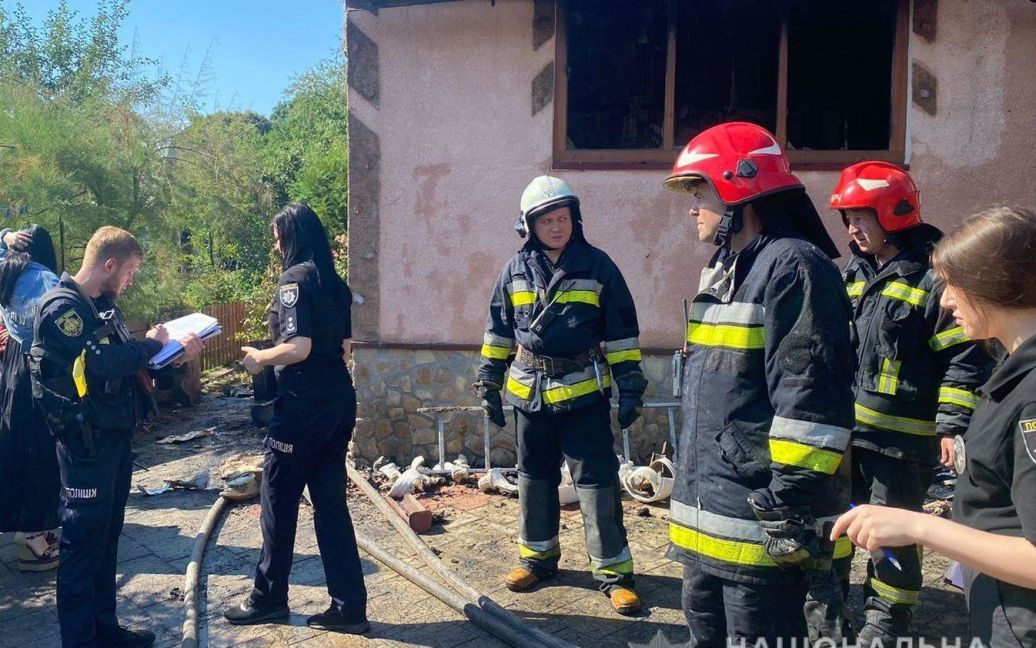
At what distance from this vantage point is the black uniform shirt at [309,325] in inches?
149

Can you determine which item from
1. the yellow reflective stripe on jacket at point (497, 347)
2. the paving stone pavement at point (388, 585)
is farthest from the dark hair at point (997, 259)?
the yellow reflective stripe on jacket at point (497, 347)

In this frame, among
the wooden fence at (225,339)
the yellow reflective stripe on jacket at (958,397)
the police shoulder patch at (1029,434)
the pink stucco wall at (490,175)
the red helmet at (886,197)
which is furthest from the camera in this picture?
the wooden fence at (225,339)

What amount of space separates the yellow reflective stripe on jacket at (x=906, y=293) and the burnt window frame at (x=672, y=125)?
9.55 ft

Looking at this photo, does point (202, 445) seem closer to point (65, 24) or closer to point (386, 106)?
point (386, 106)

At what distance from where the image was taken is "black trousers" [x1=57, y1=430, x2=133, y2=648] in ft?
11.7

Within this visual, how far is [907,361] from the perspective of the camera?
3.62 metres

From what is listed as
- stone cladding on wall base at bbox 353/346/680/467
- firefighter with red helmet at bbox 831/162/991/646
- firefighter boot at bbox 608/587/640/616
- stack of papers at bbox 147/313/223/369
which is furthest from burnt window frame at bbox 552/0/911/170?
firefighter boot at bbox 608/587/640/616

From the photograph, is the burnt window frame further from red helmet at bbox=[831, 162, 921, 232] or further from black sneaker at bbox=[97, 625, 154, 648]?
black sneaker at bbox=[97, 625, 154, 648]

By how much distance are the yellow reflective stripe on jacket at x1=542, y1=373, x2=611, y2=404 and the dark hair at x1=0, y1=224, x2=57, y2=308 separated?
10.5 feet

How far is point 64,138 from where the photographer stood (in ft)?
25.9

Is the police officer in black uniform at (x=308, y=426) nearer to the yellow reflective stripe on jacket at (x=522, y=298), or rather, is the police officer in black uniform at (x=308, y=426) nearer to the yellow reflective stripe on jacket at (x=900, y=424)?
the yellow reflective stripe on jacket at (x=522, y=298)

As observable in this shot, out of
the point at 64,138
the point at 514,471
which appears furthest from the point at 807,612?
the point at 64,138

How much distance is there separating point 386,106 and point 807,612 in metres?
5.46

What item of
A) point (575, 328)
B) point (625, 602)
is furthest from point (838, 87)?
point (625, 602)
